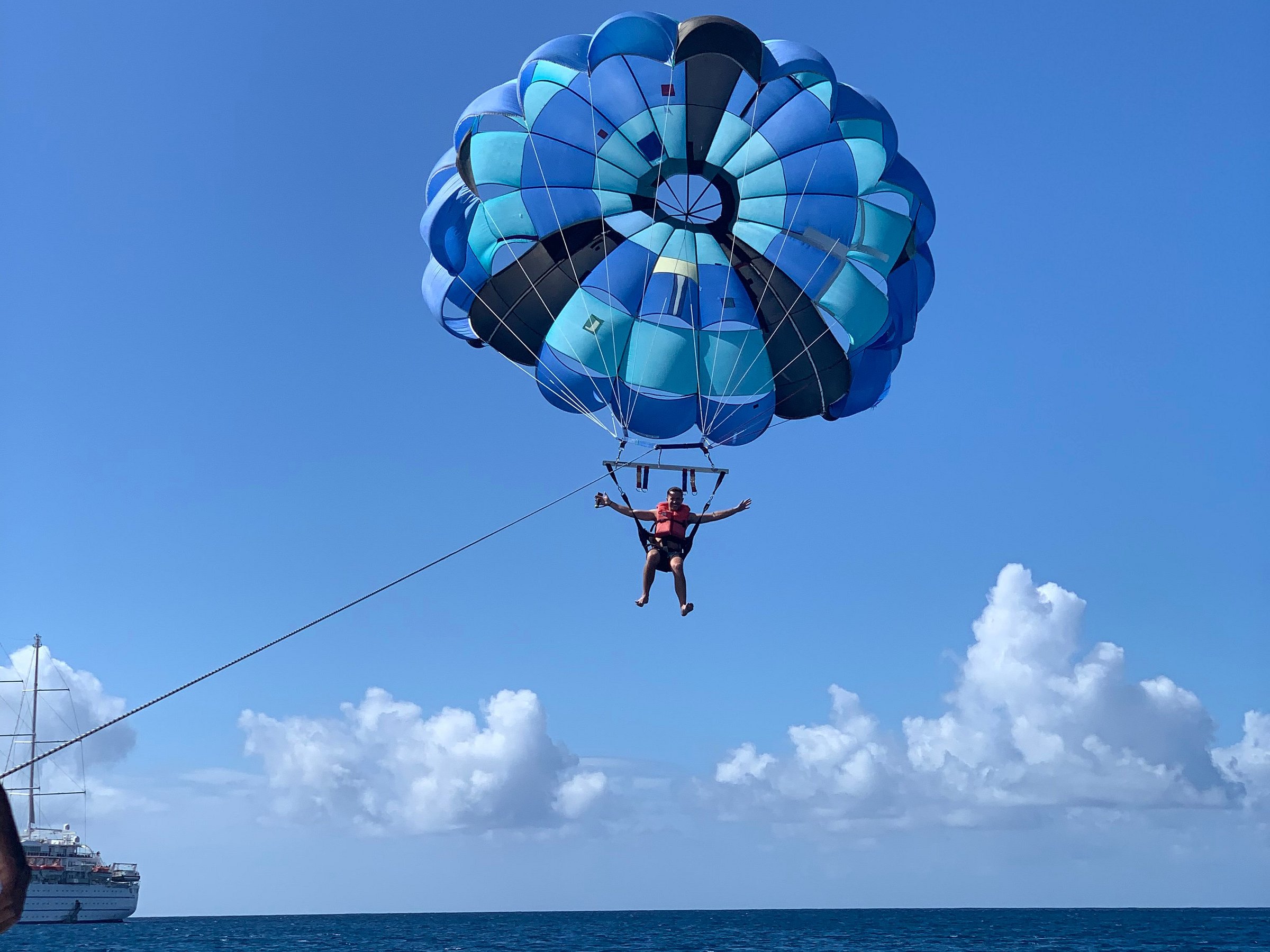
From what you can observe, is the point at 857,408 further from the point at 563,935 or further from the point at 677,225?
the point at 563,935

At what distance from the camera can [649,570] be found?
1488 cm

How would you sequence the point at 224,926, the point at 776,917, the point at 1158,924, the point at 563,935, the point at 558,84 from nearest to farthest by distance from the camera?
the point at 558,84 < the point at 563,935 < the point at 1158,924 < the point at 224,926 < the point at 776,917

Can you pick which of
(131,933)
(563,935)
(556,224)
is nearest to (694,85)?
(556,224)

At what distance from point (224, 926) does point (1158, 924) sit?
87.1m

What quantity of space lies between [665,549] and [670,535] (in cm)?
18

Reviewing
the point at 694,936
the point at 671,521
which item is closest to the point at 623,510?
the point at 671,521

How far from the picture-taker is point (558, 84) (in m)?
15.6

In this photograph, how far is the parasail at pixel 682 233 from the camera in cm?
1554

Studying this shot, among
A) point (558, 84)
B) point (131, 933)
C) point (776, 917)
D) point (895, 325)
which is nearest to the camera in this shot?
point (558, 84)

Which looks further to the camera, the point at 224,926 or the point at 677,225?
the point at 224,926

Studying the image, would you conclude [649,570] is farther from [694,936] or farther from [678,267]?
[694,936]

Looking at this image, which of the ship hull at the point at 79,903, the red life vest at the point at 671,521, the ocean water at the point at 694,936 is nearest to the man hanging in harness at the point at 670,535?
the red life vest at the point at 671,521

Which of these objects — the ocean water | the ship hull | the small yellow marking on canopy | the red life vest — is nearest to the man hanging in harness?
the red life vest

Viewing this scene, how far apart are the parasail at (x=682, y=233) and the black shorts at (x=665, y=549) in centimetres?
238
